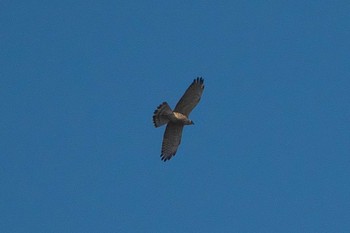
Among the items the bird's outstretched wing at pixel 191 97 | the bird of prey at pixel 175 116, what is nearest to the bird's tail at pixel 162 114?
the bird of prey at pixel 175 116

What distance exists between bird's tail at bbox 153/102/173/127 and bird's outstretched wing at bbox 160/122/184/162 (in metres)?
1.24

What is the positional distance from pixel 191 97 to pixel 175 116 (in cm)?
87

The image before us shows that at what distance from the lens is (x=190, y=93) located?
39.0 metres

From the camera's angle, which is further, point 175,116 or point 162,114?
point 175,116

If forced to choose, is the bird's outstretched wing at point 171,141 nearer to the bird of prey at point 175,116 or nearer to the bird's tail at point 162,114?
the bird of prey at point 175,116

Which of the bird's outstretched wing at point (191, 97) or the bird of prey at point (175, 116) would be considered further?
the bird's outstretched wing at point (191, 97)

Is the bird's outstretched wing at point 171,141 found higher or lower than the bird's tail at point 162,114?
higher

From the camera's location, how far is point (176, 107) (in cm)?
3903

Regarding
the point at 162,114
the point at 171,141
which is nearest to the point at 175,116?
the point at 162,114

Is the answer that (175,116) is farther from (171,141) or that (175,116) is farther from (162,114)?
(171,141)

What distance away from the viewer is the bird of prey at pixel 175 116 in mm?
38031

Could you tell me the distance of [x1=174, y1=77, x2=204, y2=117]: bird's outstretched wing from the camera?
39.0 m

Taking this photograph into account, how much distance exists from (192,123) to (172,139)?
0.98 meters

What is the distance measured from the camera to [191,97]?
3909 centimetres
